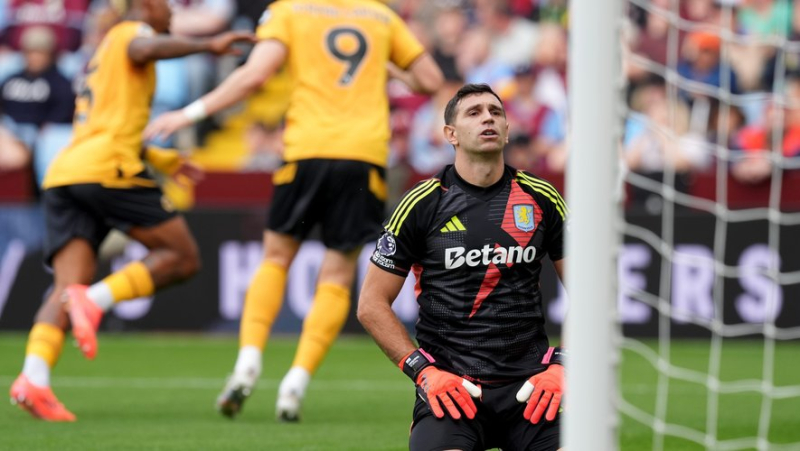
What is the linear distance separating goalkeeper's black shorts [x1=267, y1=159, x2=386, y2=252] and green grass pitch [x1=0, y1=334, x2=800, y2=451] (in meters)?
0.97

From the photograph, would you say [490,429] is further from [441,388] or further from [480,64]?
[480,64]

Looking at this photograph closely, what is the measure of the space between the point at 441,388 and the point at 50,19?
1117cm

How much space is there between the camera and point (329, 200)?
724 centimetres

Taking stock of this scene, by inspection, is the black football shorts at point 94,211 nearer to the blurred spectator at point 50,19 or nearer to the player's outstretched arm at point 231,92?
the player's outstretched arm at point 231,92

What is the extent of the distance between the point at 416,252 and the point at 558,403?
71 cm

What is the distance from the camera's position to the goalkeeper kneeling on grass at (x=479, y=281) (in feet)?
15.0

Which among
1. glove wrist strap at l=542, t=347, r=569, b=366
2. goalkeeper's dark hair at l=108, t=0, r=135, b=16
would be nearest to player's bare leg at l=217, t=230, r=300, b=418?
goalkeeper's dark hair at l=108, t=0, r=135, b=16

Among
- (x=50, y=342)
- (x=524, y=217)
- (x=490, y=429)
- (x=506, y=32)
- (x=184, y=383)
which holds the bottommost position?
(x=184, y=383)

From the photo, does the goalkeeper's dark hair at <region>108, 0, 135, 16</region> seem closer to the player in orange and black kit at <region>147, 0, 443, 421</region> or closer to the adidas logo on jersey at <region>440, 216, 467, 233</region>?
the player in orange and black kit at <region>147, 0, 443, 421</region>

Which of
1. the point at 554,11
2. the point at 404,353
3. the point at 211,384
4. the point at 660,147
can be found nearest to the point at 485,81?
the point at 554,11

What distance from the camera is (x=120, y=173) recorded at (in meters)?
7.34

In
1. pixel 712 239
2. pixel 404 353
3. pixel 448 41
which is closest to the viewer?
pixel 404 353

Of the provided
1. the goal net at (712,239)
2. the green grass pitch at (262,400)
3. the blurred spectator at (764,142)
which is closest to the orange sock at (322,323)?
the green grass pitch at (262,400)

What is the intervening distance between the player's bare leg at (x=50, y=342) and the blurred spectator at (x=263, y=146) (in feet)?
21.6
